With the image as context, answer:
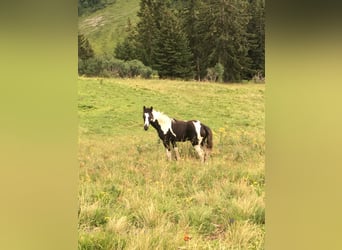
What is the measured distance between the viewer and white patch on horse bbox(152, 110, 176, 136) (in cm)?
288

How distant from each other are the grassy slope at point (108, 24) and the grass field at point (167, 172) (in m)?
0.22

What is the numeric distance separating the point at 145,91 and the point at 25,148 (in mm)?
769

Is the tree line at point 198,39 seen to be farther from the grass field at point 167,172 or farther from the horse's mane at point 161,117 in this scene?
the horse's mane at point 161,117

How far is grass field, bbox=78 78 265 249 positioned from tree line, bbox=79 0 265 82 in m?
0.09

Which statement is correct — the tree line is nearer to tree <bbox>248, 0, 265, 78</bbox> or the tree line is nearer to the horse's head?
tree <bbox>248, 0, 265, 78</bbox>

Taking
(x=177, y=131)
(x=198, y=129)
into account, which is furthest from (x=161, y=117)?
(x=198, y=129)

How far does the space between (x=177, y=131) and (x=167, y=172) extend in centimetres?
Answer: 25

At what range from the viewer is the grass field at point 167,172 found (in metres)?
2.72

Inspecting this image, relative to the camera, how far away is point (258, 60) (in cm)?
279

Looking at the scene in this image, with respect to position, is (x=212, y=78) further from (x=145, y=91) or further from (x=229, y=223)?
(x=229, y=223)

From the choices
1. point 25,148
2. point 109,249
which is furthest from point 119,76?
point 109,249

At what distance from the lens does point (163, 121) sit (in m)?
2.89

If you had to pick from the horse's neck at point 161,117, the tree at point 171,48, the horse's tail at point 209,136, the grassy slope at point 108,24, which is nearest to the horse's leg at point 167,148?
the horse's neck at point 161,117

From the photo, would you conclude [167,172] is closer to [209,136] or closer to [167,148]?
[167,148]
